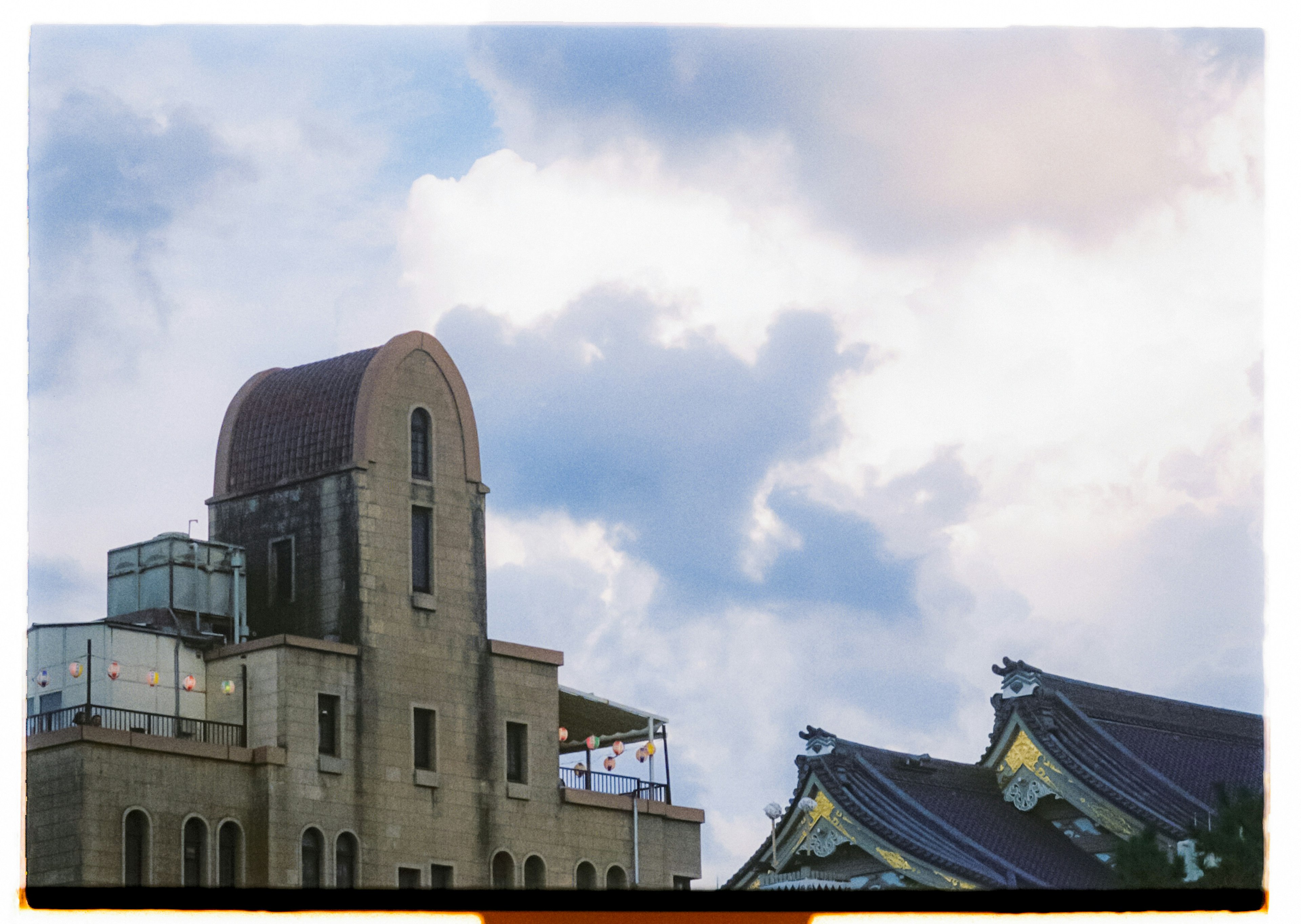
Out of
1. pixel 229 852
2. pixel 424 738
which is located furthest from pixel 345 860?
pixel 424 738

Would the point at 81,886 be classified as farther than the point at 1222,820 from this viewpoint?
No

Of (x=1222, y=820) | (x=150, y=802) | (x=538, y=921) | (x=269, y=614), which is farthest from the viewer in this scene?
(x=269, y=614)

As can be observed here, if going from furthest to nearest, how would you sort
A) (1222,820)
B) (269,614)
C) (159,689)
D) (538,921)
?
(269,614)
(159,689)
(1222,820)
(538,921)

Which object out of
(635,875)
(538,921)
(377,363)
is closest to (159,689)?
(377,363)

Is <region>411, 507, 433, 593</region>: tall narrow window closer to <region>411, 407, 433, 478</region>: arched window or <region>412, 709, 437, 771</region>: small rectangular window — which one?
<region>411, 407, 433, 478</region>: arched window

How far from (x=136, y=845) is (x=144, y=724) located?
4.94 ft

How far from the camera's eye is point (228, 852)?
16.0 metres

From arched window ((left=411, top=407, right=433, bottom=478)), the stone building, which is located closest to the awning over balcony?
the stone building

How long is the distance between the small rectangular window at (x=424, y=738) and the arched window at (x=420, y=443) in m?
2.31

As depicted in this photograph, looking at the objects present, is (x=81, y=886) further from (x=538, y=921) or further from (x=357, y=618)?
(x=357, y=618)

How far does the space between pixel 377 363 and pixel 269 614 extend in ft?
8.47

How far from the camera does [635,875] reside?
63.7ft

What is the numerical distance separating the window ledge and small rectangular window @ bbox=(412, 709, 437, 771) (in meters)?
0.07

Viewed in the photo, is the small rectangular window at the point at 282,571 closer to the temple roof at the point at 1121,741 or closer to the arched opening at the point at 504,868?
the arched opening at the point at 504,868
